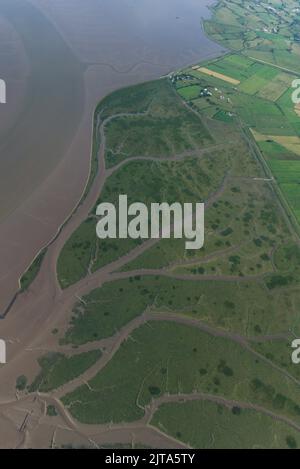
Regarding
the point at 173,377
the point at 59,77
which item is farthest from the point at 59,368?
the point at 59,77

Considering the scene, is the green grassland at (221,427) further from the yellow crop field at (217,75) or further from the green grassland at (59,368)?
the yellow crop field at (217,75)

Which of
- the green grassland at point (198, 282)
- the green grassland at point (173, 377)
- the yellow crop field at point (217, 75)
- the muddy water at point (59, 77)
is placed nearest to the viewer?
the green grassland at point (173, 377)

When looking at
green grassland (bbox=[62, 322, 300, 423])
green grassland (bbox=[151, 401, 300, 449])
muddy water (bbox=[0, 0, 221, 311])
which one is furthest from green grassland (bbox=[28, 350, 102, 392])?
muddy water (bbox=[0, 0, 221, 311])

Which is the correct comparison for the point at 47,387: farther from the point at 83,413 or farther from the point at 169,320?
the point at 169,320

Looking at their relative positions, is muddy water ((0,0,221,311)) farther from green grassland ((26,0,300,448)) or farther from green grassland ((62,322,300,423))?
green grassland ((62,322,300,423))

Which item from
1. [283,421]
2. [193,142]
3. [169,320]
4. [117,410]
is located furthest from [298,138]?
[117,410]

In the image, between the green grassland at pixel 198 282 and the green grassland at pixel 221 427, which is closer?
the green grassland at pixel 221 427

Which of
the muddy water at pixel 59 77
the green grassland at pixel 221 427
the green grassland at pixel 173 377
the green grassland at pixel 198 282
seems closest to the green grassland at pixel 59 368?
the green grassland at pixel 198 282
